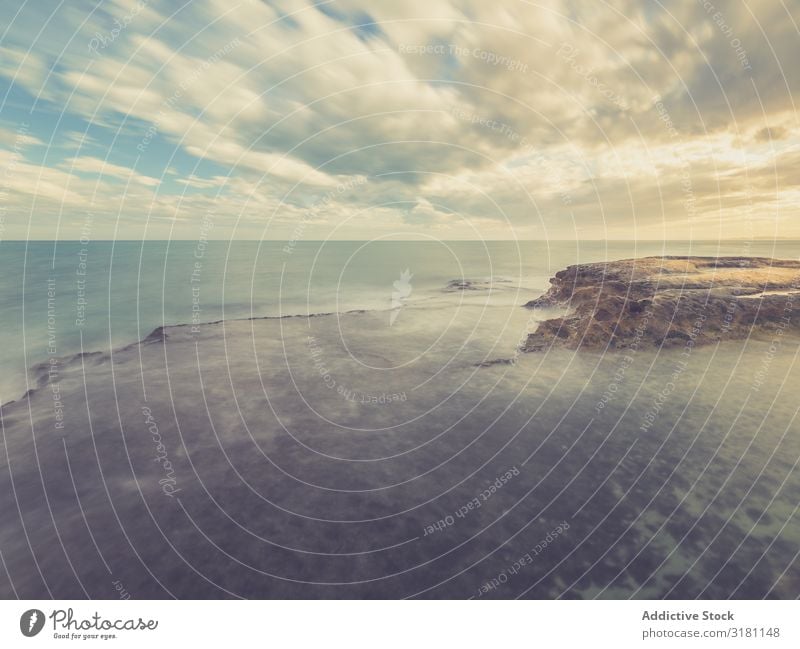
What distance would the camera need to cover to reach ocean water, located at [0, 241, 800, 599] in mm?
9586

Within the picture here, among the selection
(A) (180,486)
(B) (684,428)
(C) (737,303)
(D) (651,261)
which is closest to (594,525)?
(B) (684,428)

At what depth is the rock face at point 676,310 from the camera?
27.0 m

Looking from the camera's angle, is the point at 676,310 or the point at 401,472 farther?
the point at 676,310

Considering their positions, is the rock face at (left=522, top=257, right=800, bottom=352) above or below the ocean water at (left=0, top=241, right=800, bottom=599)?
above

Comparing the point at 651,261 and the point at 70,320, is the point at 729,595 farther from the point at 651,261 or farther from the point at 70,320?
the point at 70,320

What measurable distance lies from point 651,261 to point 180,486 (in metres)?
45.6

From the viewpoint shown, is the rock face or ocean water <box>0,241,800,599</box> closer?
ocean water <box>0,241,800,599</box>

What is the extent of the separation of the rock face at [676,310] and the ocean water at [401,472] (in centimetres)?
228

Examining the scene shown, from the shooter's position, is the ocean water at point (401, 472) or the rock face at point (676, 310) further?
the rock face at point (676, 310)

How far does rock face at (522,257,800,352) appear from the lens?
88.6ft

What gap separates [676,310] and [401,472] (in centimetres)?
Answer: 2685

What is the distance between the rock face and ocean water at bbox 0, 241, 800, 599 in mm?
2277

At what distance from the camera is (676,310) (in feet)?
93.7

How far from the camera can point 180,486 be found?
502 inches
